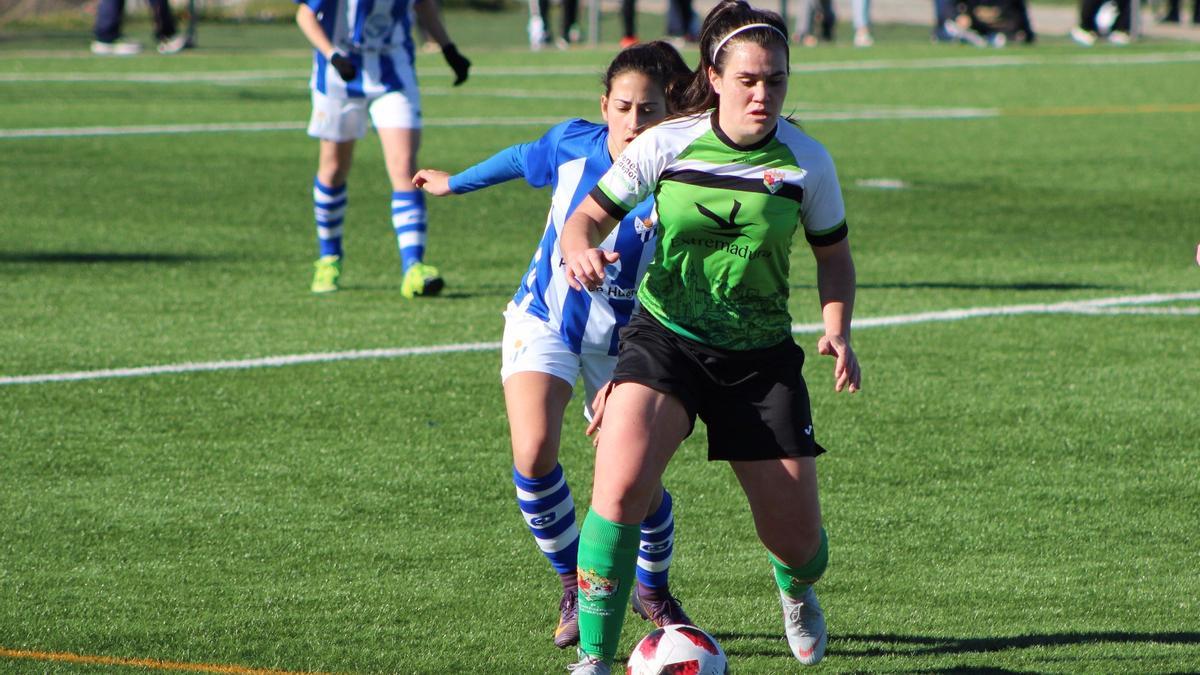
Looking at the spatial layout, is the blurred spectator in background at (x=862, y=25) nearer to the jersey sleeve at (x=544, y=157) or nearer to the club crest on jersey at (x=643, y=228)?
the jersey sleeve at (x=544, y=157)

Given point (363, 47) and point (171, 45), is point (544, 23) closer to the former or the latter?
point (171, 45)

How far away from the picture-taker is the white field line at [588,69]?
2402 centimetres

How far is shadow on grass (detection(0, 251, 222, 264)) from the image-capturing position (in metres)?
11.6

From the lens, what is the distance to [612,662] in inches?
188

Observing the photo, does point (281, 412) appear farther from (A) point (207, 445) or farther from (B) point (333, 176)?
(B) point (333, 176)

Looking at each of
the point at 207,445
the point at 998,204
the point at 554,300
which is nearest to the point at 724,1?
the point at 554,300

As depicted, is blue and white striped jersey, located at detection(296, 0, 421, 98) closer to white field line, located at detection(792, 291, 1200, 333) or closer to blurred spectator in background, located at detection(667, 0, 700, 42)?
white field line, located at detection(792, 291, 1200, 333)

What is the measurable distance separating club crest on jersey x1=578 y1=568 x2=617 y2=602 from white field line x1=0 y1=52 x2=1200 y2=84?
18.8 m

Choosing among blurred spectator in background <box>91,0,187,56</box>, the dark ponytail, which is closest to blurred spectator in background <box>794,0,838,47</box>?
blurred spectator in background <box>91,0,187,56</box>

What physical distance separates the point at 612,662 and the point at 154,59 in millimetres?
23526

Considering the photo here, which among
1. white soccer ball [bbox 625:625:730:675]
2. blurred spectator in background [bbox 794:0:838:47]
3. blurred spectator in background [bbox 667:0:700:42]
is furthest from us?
blurred spectator in background [bbox 794:0:838:47]

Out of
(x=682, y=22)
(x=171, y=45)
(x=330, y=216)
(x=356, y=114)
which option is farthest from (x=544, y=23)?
(x=330, y=216)

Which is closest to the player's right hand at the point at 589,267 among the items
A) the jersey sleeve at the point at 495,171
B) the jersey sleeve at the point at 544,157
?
the jersey sleeve at the point at 544,157

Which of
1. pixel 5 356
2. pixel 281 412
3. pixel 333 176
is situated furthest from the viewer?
pixel 333 176
